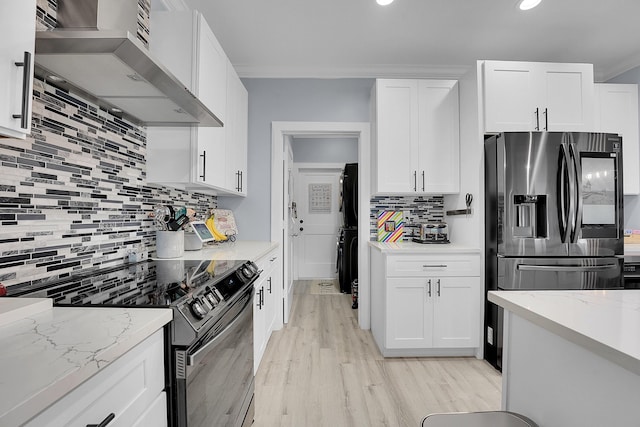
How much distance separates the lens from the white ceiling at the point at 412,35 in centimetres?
224

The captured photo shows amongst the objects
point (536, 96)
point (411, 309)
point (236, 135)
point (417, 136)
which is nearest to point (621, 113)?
point (536, 96)

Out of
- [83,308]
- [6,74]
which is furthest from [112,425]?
[6,74]

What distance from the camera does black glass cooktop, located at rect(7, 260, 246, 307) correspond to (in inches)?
37.2

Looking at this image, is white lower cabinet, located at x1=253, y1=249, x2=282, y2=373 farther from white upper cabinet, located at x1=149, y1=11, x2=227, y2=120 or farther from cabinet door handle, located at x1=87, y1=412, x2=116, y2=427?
cabinet door handle, located at x1=87, y1=412, x2=116, y2=427

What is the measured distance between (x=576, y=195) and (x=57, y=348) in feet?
9.45

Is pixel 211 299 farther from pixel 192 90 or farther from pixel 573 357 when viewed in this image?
pixel 192 90

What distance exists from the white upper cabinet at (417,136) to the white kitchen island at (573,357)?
1888mm

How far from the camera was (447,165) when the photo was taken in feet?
9.38

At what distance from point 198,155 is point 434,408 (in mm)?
2065

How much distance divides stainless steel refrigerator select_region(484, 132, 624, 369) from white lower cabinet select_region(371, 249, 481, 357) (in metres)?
0.25

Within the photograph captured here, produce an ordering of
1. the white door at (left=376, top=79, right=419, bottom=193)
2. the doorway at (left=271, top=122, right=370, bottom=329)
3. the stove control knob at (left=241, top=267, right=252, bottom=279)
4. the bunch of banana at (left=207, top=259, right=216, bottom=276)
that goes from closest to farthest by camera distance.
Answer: the bunch of banana at (left=207, top=259, right=216, bottom=276), the stove control knob at (left=241, top=267, right=252, bottom=279), the white door at (left=376, top=79, right=419, bottom=193), the doorway at (left=271, top=122, right=370, bottom=329)

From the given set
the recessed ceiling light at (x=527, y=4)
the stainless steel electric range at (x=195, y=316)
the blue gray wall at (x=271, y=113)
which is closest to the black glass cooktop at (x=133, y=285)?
the stainless steel electric range at (x=195, y=316)

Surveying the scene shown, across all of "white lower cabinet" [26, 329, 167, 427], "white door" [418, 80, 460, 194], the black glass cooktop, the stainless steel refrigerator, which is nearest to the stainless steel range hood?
the black glass cooktop

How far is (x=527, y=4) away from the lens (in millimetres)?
2150
